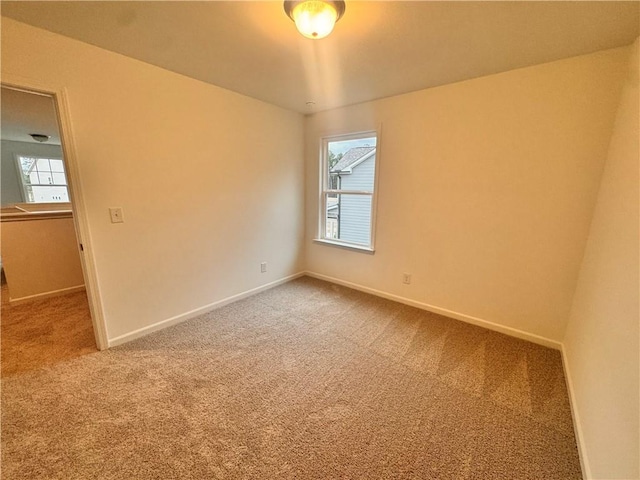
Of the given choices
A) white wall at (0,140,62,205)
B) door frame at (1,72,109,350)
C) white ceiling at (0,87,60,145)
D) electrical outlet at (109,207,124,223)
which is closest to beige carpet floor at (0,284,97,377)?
door frame at (1,72,109,350)

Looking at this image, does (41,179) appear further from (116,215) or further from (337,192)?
(337,192)

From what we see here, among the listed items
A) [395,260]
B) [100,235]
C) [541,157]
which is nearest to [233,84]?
[100,235]

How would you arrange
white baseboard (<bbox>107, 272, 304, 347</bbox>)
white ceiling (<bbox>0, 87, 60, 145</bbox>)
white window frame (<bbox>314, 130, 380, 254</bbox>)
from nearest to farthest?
1. white baseboard (<bbox>107, 272, 304, 347</bbox>)
2. white ceiling (<bbox>0, 87, 60, 145</bbox>)
3. white window frame (<bbox>314, 130, 380, 254</bbox>)

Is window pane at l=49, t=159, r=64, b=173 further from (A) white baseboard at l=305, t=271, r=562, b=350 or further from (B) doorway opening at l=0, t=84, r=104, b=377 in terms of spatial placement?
(A) white baseboard at l=305, t=271, r=562, b=350

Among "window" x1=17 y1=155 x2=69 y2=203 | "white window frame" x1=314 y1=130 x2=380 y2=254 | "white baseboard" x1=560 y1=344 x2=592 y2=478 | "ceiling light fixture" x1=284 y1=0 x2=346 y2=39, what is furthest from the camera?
"window" x1=17 y1=155 x2=69 y2=203

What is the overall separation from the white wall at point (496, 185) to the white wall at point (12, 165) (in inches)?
290

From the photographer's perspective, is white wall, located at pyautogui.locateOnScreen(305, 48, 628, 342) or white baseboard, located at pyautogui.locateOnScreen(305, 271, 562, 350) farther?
white baseboard, located at pyautogui.locateOnScreen(305, 271, 562, 350)

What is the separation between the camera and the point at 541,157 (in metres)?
2.06

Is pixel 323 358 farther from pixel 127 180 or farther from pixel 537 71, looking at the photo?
pixel 537 71

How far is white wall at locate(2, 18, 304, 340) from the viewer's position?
6.05ft

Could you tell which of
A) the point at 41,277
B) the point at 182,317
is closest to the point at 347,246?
the point at 182,317

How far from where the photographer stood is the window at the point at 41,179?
5906 millimetres

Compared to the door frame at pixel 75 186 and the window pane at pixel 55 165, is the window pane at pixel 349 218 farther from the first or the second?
the window pane at pixel 55 165

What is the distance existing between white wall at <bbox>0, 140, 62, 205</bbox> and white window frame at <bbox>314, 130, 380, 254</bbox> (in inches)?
276
